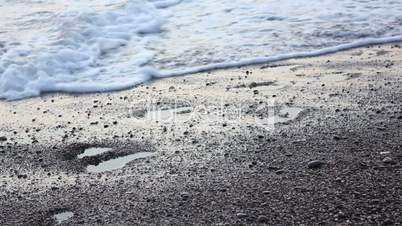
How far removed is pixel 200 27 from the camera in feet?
25.3

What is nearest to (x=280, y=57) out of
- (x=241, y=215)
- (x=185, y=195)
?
(x=185, y=195)

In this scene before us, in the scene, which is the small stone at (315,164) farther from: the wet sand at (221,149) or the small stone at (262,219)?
the small stone at (262,219)

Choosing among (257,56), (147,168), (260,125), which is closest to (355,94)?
(260,125)

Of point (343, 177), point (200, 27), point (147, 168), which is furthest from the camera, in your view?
point (200, 27)

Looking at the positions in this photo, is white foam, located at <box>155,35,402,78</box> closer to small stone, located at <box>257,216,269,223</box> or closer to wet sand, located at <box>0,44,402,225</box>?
wet sand, located at <box>0,44,402,225</box>

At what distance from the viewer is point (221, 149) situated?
14.2 ft

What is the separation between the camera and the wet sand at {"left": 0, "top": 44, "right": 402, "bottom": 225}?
3.50 metres

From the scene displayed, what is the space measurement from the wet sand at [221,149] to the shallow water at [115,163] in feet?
0.15

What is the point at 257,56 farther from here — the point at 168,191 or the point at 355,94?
the point at 168,191

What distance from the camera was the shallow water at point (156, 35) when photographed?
630cm

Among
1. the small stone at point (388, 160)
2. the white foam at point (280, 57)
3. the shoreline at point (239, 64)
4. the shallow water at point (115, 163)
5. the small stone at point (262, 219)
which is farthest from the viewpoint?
the white foam at point (280, 57)

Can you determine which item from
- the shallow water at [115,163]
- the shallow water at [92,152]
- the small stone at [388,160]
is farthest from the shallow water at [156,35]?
the small stone at [388,160]

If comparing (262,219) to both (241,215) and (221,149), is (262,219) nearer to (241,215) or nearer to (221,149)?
(241,215)

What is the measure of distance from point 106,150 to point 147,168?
0.50 meters
